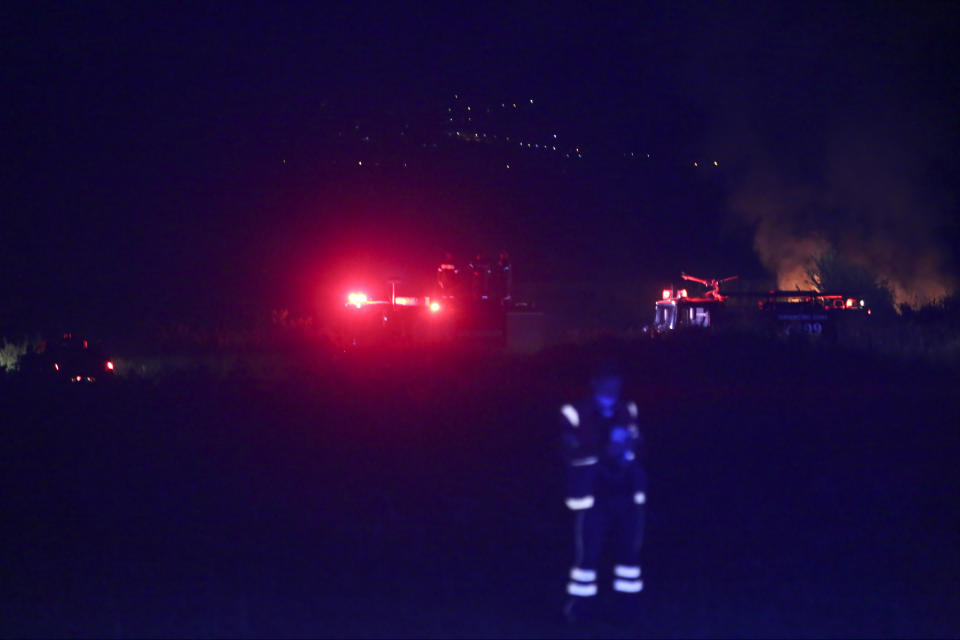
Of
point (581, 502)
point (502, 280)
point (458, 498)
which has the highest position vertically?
point (502, 280)

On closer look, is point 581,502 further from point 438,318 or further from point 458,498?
point 438,318

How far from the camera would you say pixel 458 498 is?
9.62 metres

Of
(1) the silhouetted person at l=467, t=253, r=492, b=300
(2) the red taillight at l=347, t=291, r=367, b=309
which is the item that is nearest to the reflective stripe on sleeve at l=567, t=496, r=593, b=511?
(1) the silhouetted person at l=467, t=253, r=492, b=300

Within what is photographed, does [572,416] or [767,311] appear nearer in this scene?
[572,416]

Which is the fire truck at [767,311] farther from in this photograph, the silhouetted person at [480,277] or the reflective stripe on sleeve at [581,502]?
the reflective stripe on sleeve at [581,502]

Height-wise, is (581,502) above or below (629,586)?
above

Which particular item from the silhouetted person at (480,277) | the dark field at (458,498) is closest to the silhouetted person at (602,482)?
the dark field at (458,498)

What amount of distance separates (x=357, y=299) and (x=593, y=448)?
42.6ft

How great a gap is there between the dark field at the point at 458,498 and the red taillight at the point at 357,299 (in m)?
Result: 4.83

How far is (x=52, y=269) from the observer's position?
31.7m

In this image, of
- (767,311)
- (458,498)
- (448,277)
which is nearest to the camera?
(458,498)

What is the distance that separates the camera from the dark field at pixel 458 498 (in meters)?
6.48

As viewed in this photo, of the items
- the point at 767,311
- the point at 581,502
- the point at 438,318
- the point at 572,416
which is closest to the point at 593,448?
the point at 572,416

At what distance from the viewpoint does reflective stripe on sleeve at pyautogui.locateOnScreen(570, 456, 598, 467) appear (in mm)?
5625
